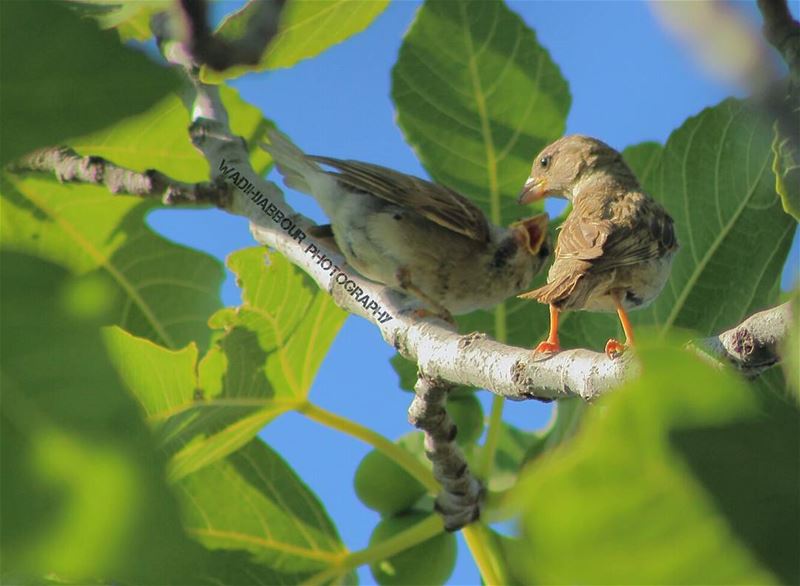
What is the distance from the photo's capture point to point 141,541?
420 mm

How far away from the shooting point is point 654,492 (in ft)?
1.34

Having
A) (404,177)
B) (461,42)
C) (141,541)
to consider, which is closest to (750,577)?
(141,541)

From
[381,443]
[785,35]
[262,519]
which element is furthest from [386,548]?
[785,35]

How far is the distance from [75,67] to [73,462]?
0.20 meters

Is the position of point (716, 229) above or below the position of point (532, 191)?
below

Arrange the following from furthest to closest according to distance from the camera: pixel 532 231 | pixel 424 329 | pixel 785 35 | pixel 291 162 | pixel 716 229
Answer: pixel 532 231 < pixel 291 162 < pixel 716 229 < pixel 424 329 < pixel 785 35

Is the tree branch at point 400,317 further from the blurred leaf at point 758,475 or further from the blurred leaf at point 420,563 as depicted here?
the blurred leaf at point 420,563

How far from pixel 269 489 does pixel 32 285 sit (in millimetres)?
2481

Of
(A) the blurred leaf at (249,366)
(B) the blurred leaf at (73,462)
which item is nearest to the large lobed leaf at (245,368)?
(A) the blurred leaf at (249,366)

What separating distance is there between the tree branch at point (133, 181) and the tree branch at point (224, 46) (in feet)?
1.90

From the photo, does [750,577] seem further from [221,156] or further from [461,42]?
[461,42]

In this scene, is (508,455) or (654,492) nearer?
(654,492)

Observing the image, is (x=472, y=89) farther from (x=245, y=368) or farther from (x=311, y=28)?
(x=245, y=368)

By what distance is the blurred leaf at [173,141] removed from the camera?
10.4 ft
